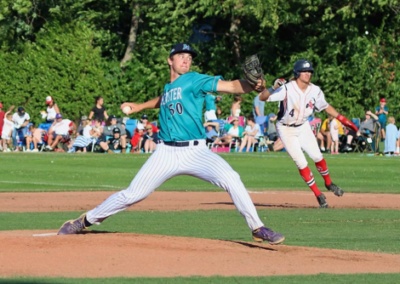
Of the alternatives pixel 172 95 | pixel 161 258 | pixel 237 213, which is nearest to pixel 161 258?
pixel 161 258

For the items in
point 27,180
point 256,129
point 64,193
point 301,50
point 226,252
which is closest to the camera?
point 226,252

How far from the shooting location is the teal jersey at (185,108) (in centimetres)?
1023

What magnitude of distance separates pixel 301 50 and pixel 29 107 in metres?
9.60

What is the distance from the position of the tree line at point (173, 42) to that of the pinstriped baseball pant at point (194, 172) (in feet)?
83.9

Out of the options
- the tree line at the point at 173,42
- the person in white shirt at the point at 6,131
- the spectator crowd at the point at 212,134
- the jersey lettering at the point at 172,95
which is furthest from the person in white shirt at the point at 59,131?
the jersey lettering at the point at 172,95

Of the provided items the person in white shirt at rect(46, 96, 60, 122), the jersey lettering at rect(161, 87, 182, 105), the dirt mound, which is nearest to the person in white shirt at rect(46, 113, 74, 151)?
the person in white shirt at rect(46, 96, 60, 122)

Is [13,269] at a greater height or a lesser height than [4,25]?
lesser

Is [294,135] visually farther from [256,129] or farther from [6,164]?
[256,129]

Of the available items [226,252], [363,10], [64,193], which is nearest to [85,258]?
[226,252]

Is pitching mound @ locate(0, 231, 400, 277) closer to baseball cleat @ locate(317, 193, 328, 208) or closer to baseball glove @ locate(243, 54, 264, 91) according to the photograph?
baseball glove @ locate(243, 54, 264, 91)

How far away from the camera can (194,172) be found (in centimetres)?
1029

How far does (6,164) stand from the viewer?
27.7 meters

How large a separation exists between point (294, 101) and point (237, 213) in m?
1.78

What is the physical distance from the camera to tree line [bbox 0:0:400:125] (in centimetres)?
3688
